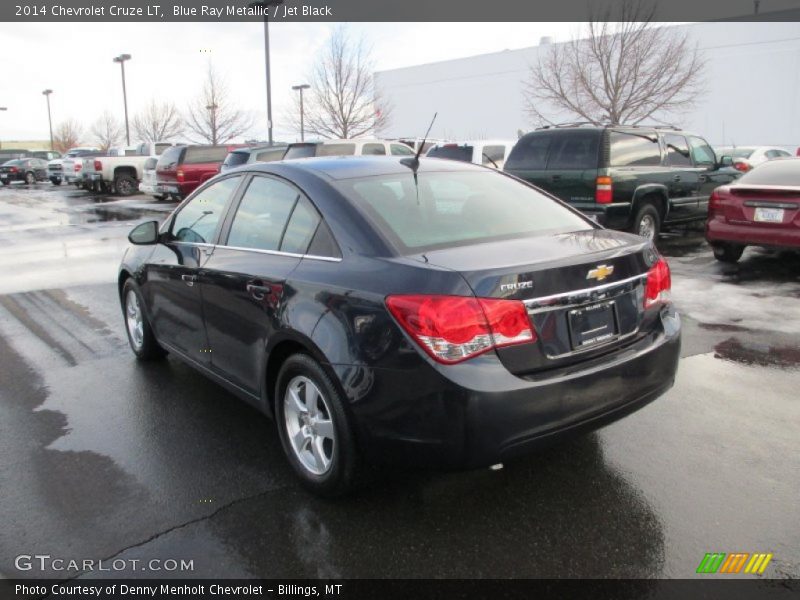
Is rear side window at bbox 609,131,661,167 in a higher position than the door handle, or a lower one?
higher

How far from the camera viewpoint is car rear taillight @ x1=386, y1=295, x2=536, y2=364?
2.66 m

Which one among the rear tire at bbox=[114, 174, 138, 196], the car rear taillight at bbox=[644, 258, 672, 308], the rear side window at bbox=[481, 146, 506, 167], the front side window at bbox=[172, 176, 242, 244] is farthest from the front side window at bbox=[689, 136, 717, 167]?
the rear tire at bbox=[114, 174, 138, 196]

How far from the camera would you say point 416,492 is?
3.28 m

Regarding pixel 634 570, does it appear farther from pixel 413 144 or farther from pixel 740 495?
pixel 413 144

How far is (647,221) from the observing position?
395 inches

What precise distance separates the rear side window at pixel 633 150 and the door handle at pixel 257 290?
275 inches

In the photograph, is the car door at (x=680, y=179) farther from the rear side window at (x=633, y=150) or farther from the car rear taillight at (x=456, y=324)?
the car rear taillight at (x=456, y=324)

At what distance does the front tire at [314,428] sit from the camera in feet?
9.87

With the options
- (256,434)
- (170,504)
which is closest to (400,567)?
(170,504)

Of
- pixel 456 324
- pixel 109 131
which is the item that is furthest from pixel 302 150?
pixel 109 131

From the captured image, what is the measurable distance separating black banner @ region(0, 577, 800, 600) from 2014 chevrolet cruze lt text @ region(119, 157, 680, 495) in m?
0.48

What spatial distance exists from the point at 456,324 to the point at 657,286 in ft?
4.36

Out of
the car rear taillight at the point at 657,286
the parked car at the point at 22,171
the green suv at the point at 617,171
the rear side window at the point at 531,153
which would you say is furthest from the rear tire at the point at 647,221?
the parked car at the point at 22,171

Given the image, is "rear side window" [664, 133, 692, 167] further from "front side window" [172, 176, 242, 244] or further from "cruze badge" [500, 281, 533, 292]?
"cruze badge" [500, 281, 533, 292]
